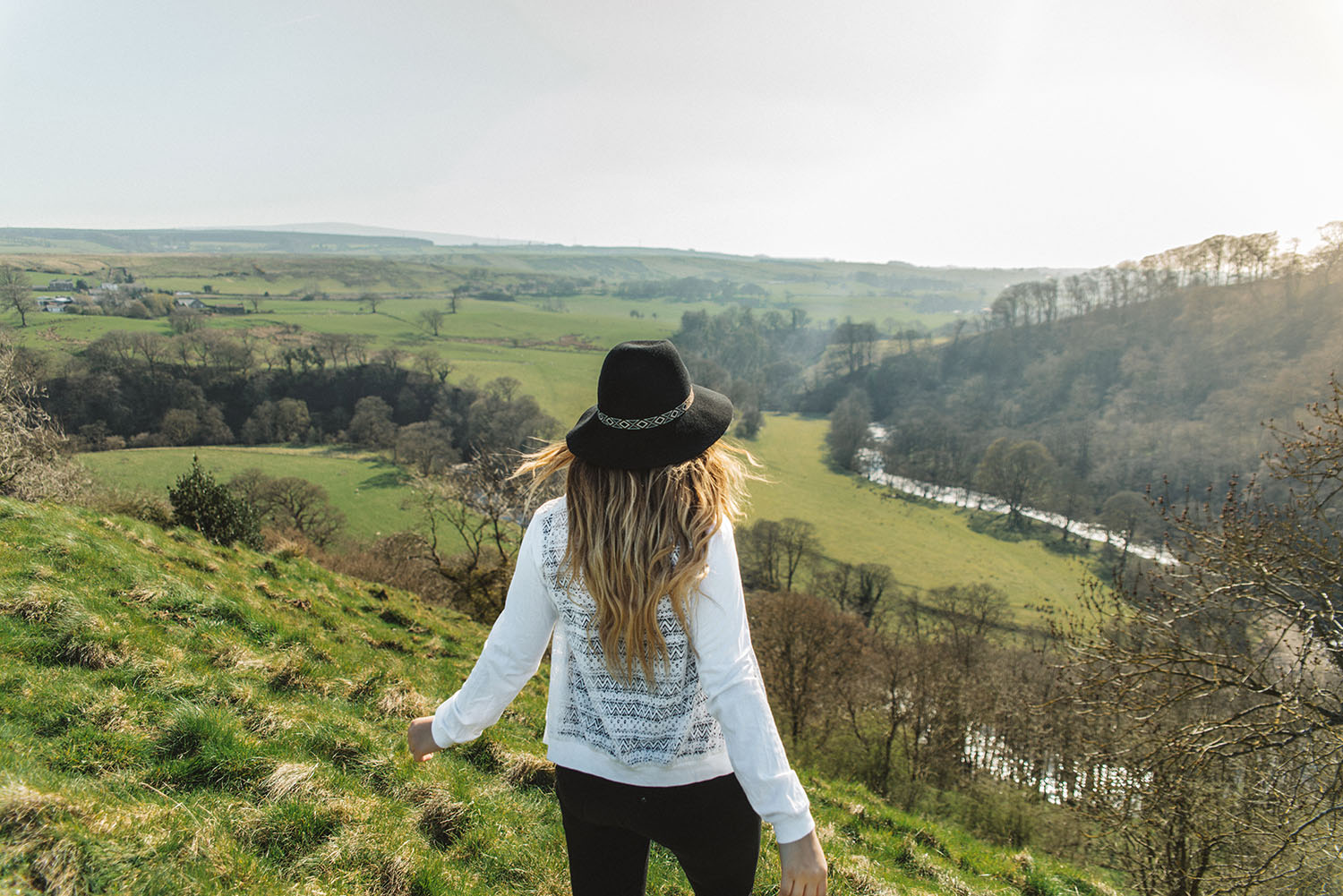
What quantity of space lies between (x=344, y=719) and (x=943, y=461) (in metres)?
95.6

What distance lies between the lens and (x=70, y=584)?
597cm

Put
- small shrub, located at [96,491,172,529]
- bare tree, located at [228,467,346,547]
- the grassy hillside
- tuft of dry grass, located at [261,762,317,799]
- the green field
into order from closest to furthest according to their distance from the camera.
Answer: the grassy hillside
tuft of dry grass, located at [261,762,317,799]
small shrub, located at [96,491,172,529]
bare tree, located at [228,467,346,547]
the green field

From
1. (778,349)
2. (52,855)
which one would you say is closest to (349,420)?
(52,855)

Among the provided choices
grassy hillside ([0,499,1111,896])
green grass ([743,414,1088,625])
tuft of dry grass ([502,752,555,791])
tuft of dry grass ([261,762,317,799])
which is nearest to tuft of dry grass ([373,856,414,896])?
Result: grassy hillside ([0,499,1111,896])

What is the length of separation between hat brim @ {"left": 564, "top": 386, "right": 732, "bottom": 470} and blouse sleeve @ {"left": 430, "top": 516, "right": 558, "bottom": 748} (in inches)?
13.3

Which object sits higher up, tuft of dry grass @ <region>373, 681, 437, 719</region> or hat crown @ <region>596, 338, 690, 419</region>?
hat crown @ <region>596, 338, 690, 419</region>

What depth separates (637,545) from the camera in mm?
1834

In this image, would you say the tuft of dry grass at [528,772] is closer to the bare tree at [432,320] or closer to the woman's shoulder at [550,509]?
the woman's shoulder at [550,509]

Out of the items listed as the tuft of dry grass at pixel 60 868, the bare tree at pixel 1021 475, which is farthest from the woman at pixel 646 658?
the bare tree at pixel 1021 475

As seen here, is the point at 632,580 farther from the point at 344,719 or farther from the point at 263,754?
the point at 344,719

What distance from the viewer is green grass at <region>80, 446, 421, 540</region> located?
52.2m

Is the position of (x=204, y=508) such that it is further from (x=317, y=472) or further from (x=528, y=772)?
(x=317, y=472)

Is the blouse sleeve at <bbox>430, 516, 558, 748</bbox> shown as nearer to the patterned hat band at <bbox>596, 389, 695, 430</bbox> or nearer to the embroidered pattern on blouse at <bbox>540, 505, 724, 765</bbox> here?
the embroidered pattern on blouse at <bbox>540, 505, 724, 765</bbox>

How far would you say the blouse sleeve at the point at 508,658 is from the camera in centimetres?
205
